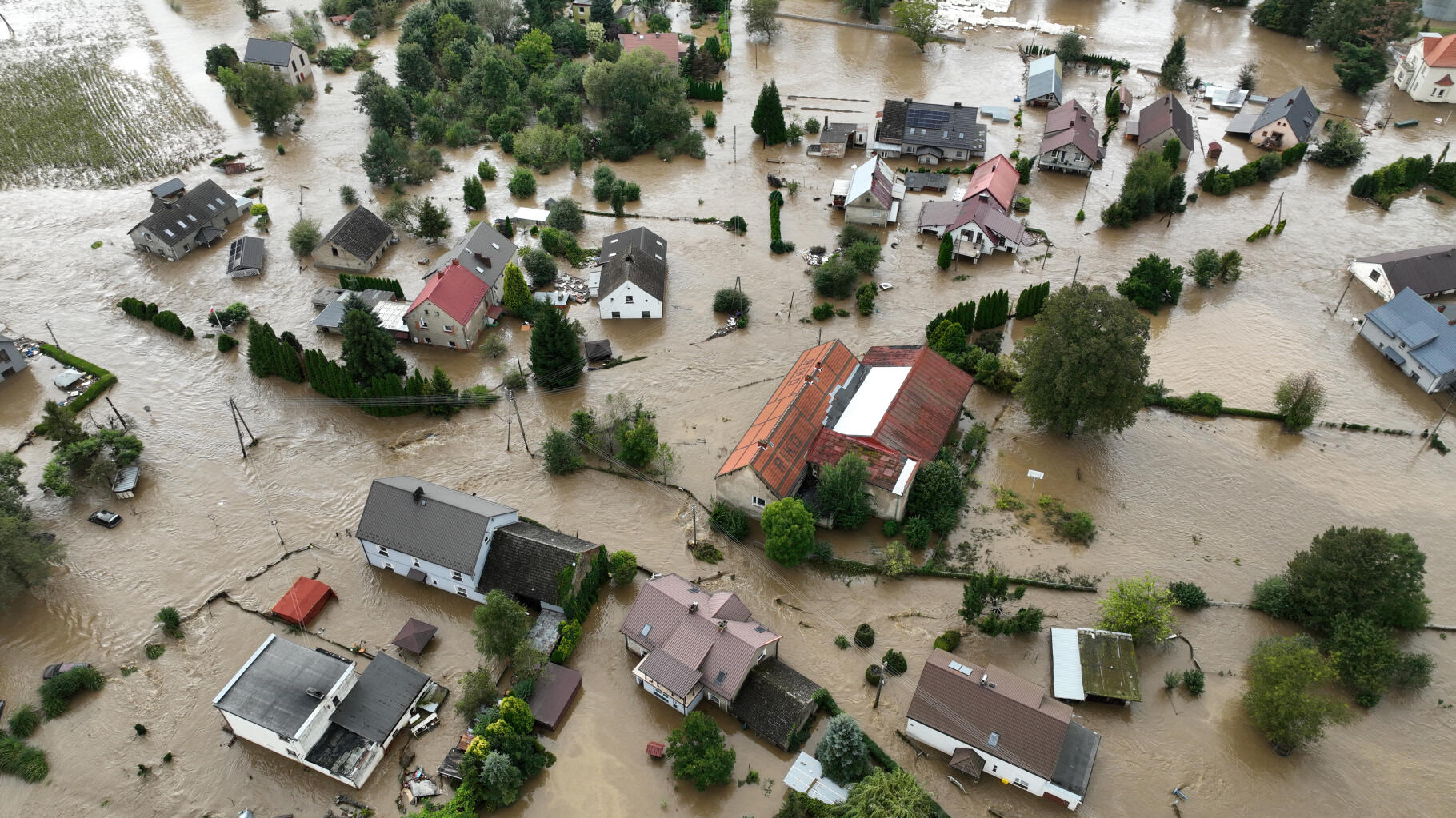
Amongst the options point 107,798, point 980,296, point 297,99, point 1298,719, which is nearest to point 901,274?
point 980,296

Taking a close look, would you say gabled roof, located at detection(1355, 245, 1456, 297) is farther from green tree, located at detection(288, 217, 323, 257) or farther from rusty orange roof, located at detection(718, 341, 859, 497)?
green tree, located at detection(288, 217, 323, 257)

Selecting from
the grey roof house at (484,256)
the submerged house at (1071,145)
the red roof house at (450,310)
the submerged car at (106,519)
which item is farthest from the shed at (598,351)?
the submerged house at (1071,145)

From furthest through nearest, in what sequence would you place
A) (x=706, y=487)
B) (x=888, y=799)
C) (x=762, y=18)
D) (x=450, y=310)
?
(x=762, y=18) < (x=450, y=310) < (x=706, y=487) < (x=888, y=799)

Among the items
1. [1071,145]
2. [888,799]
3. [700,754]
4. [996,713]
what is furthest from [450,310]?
[1071,145]

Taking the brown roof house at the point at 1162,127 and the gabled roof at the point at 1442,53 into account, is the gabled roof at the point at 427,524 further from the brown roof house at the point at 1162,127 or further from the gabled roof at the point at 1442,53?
the gabled roof at the point at 1442,53

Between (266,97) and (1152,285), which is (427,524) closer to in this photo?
(1152,285)

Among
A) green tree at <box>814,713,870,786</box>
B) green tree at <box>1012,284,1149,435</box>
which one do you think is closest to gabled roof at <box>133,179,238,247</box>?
green tree at <box>814,713,870,786</box>

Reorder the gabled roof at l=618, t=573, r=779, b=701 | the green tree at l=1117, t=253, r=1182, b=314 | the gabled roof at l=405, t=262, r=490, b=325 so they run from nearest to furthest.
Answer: the gabled roof at l=618, t=573, r=779, b=701
the gabled roof at l=405, t=262, r=490, b=325
the green tree at l=1117, t=253, r=1182, b=314
